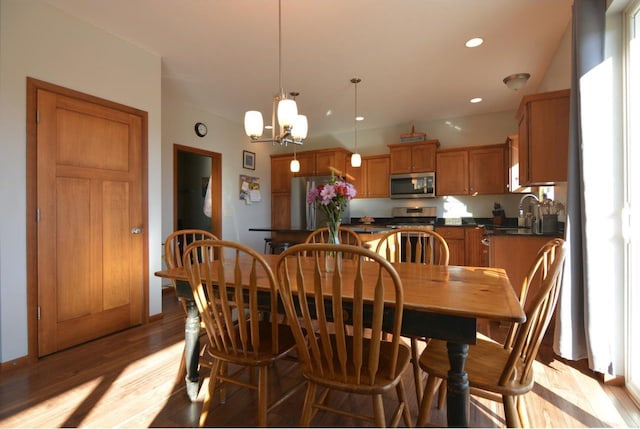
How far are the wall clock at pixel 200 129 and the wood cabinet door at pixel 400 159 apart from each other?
300cm

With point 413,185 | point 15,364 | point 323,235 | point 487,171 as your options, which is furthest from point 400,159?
point 15,364

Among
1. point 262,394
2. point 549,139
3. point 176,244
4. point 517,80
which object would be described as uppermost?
point 517,80

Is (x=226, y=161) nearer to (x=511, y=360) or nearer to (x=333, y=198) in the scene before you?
(x=333, y=198)

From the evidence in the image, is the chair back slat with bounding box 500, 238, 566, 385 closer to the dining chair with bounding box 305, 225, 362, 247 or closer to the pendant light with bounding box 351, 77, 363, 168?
the dining chair with bounding box 305, 225, 362, 247

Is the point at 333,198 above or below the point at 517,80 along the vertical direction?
below

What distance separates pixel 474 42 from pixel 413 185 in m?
2.66

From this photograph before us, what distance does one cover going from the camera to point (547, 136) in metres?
2.53

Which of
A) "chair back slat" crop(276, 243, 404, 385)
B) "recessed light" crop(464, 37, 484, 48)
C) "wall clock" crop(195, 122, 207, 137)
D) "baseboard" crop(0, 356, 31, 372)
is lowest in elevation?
"baseboard" crop(0, 356, 31, 372)

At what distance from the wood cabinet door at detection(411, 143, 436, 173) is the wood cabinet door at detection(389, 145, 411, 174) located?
66 mm

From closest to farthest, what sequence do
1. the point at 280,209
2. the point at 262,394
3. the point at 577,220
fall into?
the point at 262,394 < the point at 577,220 < the point at 280,209

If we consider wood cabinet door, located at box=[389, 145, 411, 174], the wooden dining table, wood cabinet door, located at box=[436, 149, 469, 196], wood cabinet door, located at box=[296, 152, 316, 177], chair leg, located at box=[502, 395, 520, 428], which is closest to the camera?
the wooden dining table

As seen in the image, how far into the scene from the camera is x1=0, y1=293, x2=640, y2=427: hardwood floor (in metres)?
1.60

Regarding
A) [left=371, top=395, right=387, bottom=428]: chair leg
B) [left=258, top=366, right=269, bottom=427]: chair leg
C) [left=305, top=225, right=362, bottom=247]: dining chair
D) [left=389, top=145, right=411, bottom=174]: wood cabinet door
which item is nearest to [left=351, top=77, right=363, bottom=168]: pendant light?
[left=389, top=145, right=411, bottom=174]: wood cabinet door

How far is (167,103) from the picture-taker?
4.23m
